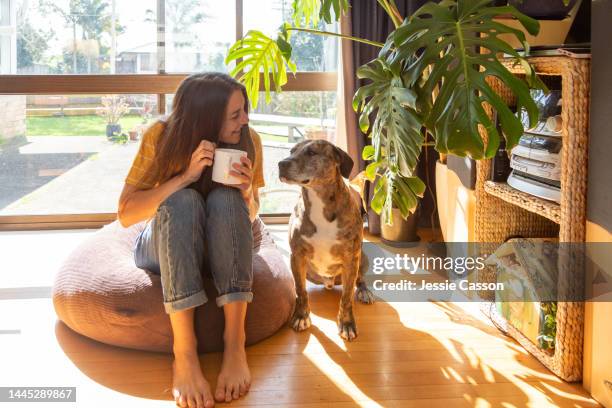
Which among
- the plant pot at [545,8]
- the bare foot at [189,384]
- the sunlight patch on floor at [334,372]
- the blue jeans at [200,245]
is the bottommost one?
the sunlight patch on floor at [334,372]

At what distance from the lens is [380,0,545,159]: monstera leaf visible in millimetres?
1521

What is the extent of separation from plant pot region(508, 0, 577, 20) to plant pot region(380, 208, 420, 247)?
4.51ft

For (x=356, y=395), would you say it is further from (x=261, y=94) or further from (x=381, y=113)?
(x=261, y=94)

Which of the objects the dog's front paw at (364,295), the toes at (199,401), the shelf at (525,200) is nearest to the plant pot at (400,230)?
the dog's front paw at (364,295)

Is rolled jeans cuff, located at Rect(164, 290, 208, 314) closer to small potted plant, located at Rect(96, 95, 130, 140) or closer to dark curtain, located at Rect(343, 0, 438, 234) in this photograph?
dark curtain, located at Rect(343, 0, 438, 234)

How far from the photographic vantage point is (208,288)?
1.91 m

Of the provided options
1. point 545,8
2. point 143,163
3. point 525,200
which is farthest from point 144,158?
point 545,8

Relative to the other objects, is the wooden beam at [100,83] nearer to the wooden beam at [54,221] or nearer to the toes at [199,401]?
the wooden beam at [54,221]

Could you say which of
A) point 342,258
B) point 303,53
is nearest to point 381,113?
point 342,258

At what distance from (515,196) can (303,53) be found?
2053 mm

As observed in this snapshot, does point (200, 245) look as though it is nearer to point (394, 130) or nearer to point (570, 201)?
point (394, 130)

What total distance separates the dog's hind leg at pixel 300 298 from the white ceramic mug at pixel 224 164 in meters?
0.63

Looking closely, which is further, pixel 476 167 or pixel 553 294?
pixel 476 167

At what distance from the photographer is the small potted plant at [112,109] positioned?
3.74 m
